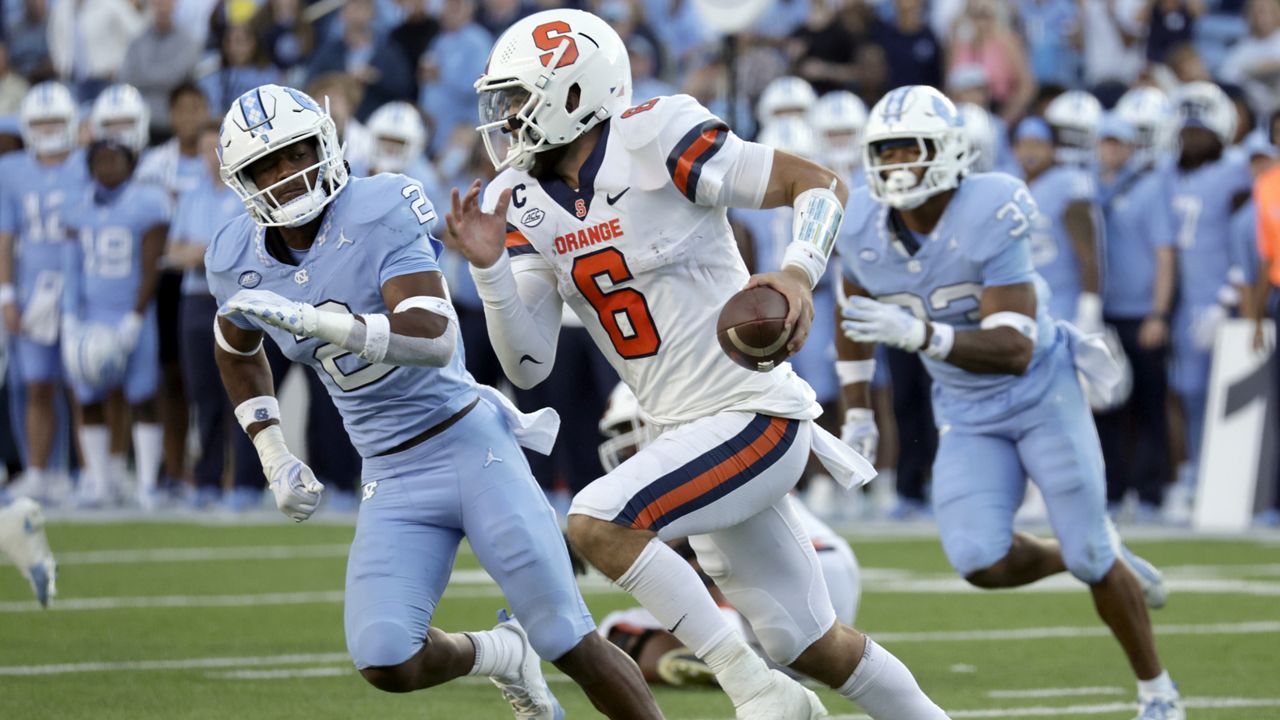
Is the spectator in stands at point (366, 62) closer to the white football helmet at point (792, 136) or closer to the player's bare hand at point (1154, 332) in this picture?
the white football helmet at point (792, 136)

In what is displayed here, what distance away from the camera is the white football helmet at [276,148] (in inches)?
194

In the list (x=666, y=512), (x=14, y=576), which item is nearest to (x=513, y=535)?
(x=666, y=512)

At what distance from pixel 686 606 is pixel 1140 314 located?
7078mm

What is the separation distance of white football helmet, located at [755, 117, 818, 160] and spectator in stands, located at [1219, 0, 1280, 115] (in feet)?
8.97

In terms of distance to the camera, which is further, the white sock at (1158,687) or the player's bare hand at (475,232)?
the white sock at (1158,687)

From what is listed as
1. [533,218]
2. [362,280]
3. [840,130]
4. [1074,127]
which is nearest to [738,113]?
[840,130]

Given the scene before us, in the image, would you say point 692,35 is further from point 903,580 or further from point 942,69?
point 903,580

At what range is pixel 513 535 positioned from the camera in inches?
193

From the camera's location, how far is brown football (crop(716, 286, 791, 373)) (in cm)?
429

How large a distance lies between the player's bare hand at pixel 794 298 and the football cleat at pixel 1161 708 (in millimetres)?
1926

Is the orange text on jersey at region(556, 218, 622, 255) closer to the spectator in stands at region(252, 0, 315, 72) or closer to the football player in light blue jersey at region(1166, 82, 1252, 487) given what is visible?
the football player in light blue jersey at region(1166, 82, 1252, 487)

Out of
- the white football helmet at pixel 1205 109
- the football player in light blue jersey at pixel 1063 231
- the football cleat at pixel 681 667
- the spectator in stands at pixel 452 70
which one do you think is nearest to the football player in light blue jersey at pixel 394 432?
the football cleat at pixel 681 667

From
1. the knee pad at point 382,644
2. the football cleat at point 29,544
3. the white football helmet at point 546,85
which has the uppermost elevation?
the white football helmet at point 546,85

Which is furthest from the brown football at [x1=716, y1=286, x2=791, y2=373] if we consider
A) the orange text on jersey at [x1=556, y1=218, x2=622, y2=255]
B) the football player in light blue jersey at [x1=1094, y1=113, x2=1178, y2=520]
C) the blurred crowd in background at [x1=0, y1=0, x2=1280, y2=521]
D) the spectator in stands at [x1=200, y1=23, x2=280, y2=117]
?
the spectator in stands at [x1=200, y1=23, x2=280, y2=117]
